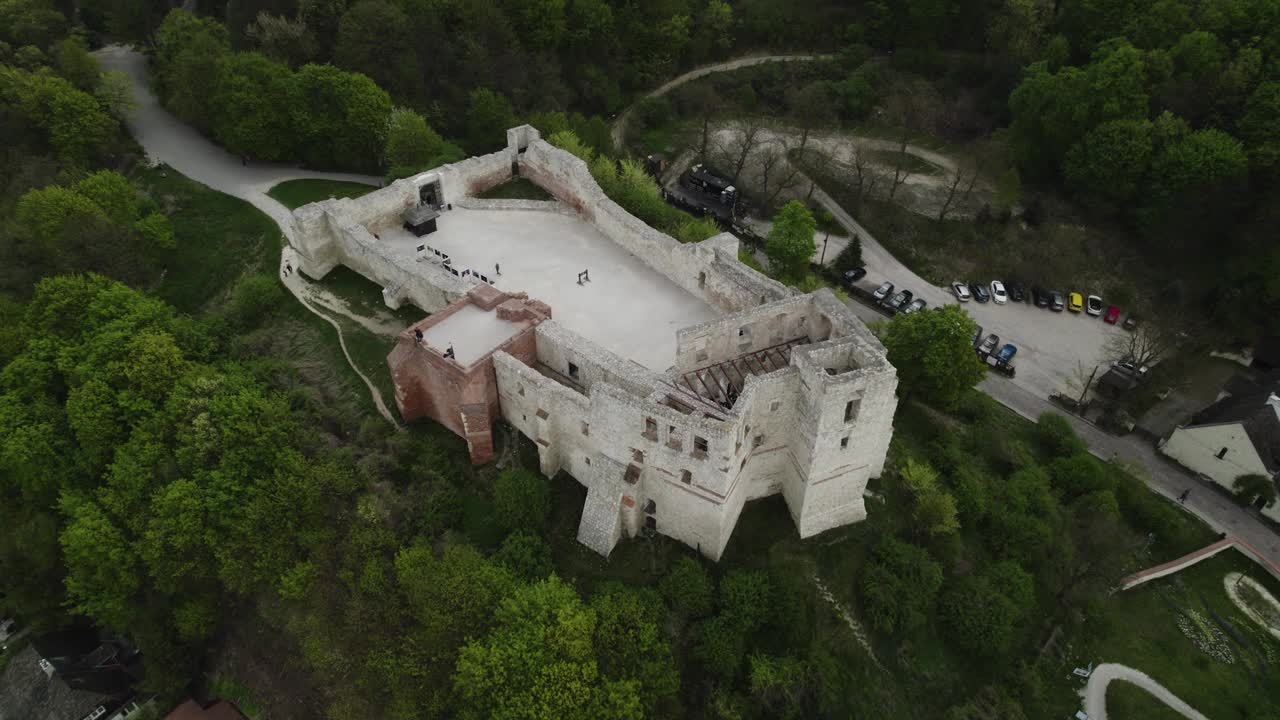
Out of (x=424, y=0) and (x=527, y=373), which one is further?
(x=424, y=0)

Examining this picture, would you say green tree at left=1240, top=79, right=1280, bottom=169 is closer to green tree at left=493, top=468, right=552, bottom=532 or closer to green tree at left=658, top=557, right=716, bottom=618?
green tree at left=658, top=557, right=716, bottom=618

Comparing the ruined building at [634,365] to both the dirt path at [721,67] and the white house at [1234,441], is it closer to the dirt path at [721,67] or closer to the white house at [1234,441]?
the white house at [1234,441]

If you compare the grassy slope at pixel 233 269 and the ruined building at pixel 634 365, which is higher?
the ruined building at pixel 634 365

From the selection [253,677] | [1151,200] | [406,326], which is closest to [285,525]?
[253,677]

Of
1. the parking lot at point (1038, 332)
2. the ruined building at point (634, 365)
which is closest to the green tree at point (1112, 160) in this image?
the parking lot at point (1038, 332)

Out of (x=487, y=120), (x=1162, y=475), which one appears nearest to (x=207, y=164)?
(x=487, y=120)

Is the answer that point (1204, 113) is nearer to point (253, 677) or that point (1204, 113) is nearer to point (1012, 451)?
point (1012, 451)

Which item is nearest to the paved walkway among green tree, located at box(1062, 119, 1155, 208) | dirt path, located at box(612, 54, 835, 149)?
green tree, located at box(1062, 119, 1155, 208)
